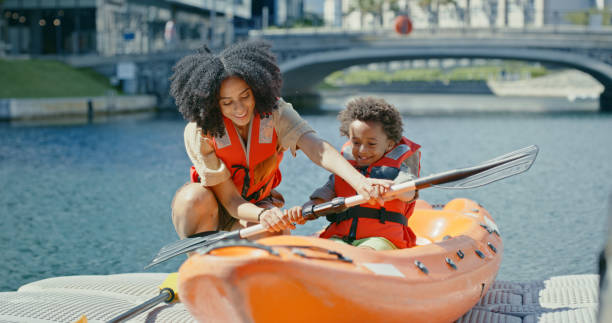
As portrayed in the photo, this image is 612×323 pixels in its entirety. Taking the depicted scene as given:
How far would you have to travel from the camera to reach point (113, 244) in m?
6.60

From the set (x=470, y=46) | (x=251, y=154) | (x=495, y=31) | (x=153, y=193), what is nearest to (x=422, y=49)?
(x=470, y=46)

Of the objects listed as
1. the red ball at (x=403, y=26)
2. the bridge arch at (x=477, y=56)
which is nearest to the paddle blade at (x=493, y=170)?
the bridge arch at (x=477, y=56)

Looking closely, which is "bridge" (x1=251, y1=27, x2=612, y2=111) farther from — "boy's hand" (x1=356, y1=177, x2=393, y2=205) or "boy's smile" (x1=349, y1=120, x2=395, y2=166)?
"boy's hand" (x1=356, y1=177, x2=393, y2=205)

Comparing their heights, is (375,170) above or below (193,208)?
above

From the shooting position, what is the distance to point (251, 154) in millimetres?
3525

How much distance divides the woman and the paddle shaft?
1.15ft

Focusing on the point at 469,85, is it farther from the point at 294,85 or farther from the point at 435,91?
the point at 294,85

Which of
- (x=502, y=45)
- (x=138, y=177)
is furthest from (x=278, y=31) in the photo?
(x=138, y=177)

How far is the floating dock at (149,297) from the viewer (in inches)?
138

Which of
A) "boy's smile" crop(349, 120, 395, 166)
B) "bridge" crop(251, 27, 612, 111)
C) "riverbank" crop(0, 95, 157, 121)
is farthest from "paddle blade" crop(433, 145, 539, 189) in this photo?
"bridge" crop(251, 27, 612, 111)

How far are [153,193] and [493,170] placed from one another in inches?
261

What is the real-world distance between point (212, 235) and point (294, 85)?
33023 millimetres

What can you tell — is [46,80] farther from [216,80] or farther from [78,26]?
[216,80]

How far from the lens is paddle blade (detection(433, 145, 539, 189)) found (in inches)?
128
